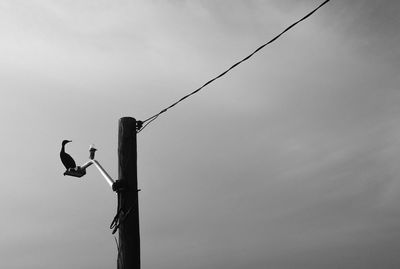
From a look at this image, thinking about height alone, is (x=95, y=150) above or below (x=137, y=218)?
above

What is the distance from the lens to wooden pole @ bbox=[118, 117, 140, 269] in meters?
5.41

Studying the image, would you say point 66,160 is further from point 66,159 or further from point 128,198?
point 128,198

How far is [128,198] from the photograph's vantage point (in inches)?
229

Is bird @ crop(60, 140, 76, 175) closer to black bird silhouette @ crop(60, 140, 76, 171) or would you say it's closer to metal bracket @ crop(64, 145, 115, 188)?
black bird silhouette @ crop(60, 140, 76, 171)

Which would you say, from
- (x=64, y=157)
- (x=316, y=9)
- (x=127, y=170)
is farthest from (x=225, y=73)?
(x=64, y=157)

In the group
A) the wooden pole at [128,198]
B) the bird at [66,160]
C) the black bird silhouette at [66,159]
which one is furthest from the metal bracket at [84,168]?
the black bird silhouette at [66,159]

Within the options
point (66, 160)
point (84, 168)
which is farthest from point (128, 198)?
point (66, 160)

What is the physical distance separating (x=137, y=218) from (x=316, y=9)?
12.7 ft

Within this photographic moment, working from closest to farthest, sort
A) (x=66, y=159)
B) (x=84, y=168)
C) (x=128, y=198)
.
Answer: (x=128, y=198), (x=84, y=168), (x=66, y=159)

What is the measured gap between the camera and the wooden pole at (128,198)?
541cm

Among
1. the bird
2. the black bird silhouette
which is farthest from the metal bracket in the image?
the black bird silhouette

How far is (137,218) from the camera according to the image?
5.73 metres

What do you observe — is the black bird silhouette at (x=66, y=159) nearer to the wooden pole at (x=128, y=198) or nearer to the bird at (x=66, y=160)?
the bird at (x=66, y=160)

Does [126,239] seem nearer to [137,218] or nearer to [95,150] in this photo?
[137,218]
